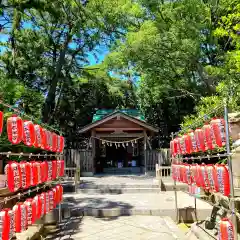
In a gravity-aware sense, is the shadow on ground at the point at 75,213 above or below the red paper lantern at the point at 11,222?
below

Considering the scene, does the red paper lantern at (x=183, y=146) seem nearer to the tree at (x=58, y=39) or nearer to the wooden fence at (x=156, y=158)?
the wooden fence at (x=156, y=158)

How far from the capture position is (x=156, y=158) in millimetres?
18719

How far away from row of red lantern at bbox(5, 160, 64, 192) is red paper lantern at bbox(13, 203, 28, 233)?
1.08 ft

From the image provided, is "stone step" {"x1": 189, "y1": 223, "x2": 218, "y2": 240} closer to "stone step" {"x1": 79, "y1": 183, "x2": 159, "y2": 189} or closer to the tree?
"stone step" {"x1": 79, "y1": 183, "x2": 159, "y2": 189}

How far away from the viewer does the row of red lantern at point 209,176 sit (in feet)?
15.2

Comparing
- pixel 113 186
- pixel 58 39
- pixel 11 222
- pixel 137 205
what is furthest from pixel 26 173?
pixel 58 39

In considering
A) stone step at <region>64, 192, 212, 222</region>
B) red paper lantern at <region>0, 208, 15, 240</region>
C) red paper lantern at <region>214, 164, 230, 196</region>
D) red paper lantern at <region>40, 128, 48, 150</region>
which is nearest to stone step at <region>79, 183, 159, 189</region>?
stone step at <region>64, 192, 212, 222</region>

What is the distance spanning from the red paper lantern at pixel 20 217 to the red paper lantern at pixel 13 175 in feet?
1.13

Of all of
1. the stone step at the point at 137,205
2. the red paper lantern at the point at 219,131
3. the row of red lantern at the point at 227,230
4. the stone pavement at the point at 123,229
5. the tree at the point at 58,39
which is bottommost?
the stone pavement at the point at 123,229

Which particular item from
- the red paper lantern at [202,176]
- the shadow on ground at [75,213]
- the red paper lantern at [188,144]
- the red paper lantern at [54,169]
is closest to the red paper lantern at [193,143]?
the red paper lantern at [188,144]

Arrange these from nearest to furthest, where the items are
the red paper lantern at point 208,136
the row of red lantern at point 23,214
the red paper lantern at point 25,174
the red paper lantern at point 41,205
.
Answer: the row of red lantern at point 23,214 < the red paper lantern at point 208,136 < the red paper lantern at point 25,174 < the red paper lantern at point 41,205

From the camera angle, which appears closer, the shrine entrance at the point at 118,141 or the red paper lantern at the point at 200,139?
the red paper lantern at the point at 200,139

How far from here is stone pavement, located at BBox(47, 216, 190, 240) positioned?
727 centimetres

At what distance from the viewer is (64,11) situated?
20.6 metres
